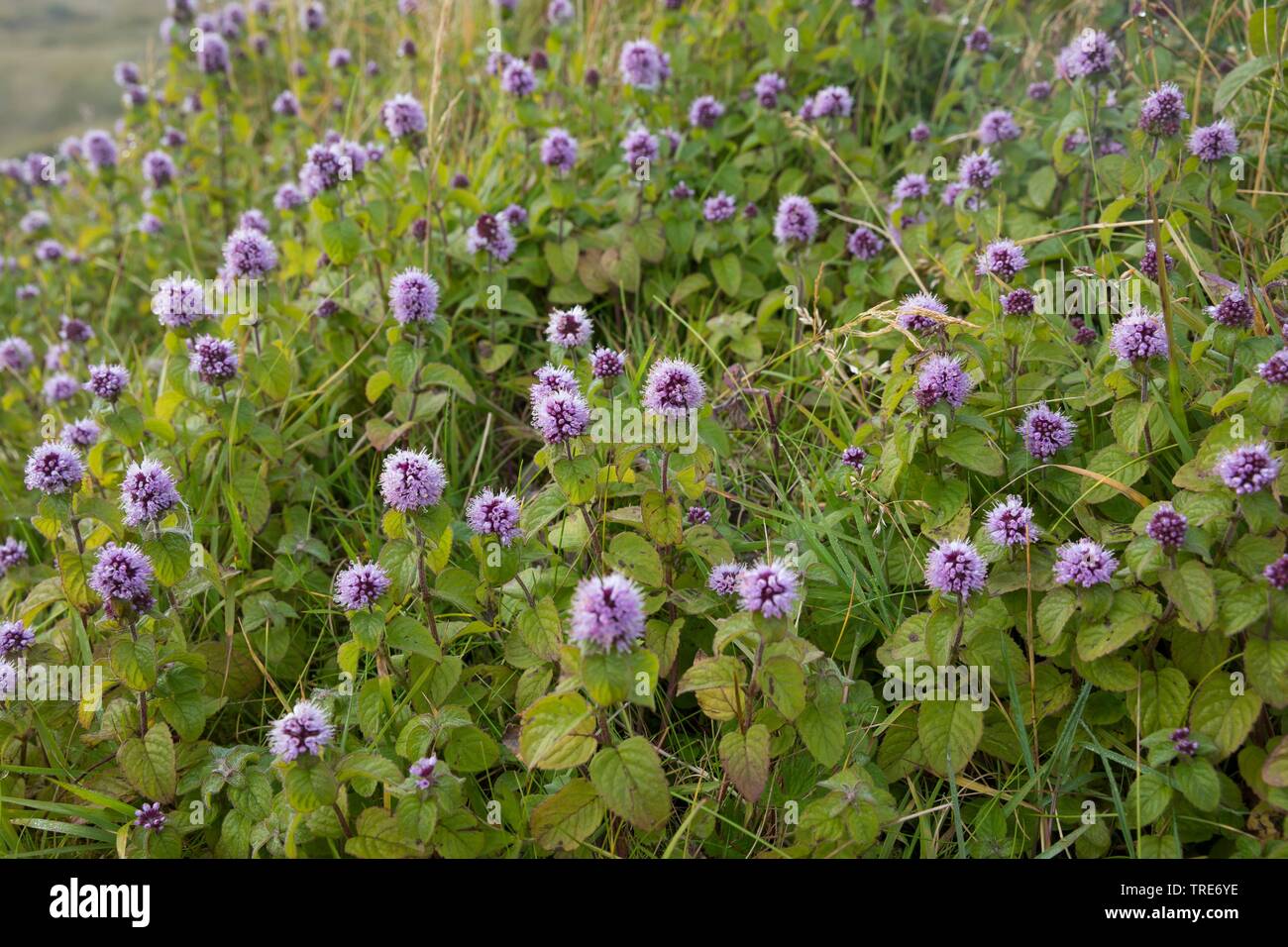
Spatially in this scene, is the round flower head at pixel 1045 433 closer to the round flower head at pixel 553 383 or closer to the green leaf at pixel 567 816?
the round flower head at pixel 553 383

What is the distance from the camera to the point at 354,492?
369cm

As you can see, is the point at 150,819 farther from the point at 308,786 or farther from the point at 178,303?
the point at 178,303

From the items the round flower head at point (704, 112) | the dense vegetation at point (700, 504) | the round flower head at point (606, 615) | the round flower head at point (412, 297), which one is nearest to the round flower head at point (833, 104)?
the dense vegetation at point (700, 504)

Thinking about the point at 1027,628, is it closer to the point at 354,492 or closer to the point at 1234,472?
the point at 1234,472

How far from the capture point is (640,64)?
440cm

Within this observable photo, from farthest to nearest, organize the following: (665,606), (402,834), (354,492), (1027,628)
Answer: (354,492) < (665,606) < (1027,628) < (402,834)

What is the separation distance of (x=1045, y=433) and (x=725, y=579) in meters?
1.00

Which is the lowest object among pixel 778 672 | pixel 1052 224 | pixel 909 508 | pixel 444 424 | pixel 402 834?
pixel 402 834

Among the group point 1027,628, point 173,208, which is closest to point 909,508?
point 1027,628

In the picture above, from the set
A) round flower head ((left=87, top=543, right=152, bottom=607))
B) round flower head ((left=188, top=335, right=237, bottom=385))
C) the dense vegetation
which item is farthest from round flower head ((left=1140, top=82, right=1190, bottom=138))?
round flower head ((left=87, top=543, right=152, bottom=607))

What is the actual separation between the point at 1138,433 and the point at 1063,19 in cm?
331

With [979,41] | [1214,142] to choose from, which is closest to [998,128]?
[979,41]

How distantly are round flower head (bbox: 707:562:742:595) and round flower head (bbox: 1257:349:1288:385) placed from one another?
1.38 metres

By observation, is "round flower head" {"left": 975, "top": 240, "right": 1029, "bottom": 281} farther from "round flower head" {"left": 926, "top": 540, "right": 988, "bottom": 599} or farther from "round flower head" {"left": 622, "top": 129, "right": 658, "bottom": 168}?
"round flower head" {"left": 622, "top": 129, "right": 658, "bottom": 168}
